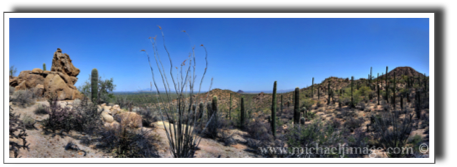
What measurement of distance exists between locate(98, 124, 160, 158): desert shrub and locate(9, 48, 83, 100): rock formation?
4.81 m

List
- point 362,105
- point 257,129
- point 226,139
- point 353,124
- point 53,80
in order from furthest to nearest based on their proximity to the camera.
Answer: point 362,105, point 353,124, point 257,129, point 53,80, point 226,139

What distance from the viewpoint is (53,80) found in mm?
8328

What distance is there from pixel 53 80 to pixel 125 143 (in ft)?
21.1

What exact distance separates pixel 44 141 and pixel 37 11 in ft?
9.77

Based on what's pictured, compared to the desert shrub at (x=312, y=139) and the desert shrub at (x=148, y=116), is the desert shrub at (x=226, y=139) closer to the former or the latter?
the desert shrub at (x=312, y=139)

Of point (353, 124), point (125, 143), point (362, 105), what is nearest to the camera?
point (125, 143)

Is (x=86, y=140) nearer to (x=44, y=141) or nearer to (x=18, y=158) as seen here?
(x=44, y=141)

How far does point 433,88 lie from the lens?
3.35 m

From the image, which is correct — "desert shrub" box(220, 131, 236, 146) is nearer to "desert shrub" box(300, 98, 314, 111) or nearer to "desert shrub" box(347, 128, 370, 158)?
"desert shrub" box(347, 128, 370, 158)

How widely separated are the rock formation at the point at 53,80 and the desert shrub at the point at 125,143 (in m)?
4.81

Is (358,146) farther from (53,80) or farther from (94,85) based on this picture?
(53,80)

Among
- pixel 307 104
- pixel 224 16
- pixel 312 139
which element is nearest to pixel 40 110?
pixel 224 16

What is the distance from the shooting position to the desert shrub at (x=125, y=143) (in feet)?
15.4
